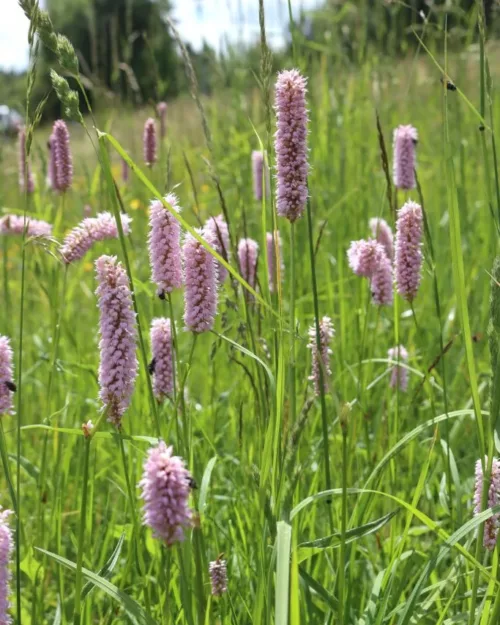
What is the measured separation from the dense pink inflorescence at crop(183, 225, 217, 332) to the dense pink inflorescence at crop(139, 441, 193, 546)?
1.35ft

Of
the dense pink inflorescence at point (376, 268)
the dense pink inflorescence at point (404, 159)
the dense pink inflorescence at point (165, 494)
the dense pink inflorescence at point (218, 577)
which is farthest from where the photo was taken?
the dense pink inflorescence at point (404, 159)

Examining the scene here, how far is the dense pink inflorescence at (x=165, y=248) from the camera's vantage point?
1.15m

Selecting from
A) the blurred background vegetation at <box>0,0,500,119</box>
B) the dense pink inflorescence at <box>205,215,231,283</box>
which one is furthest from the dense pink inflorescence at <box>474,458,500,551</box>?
the blurred background vegetation at <box>0,0,500,119</box>

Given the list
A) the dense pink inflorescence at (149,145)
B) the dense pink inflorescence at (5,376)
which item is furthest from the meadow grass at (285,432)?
the dense pink inflorescence at (149,145)

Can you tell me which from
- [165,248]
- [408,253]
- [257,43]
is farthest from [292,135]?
[257,43]

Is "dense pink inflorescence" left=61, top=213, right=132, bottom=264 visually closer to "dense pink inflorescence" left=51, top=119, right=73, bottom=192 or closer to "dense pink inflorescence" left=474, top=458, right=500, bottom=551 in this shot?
"dense pink inflorescence" left=51, top=119, right=73, bottom=192

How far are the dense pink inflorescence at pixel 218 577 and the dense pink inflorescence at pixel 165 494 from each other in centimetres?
49

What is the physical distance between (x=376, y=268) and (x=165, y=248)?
71 cm

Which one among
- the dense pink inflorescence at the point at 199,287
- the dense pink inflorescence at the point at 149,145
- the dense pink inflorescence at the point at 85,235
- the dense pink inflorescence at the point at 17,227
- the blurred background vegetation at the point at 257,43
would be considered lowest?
the dense pink inflorescence at the point at 199,287

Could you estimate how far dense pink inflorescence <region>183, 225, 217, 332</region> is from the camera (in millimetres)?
1158

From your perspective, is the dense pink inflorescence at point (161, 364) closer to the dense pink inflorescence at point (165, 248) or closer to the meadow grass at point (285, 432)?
the meadow grass at point (285, 432)

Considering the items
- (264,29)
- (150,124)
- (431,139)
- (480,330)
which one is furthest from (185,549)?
(431,139)

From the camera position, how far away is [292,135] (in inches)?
47.3

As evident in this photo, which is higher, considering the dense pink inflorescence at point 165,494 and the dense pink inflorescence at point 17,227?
the dense pink inflorescence at point 17,227
